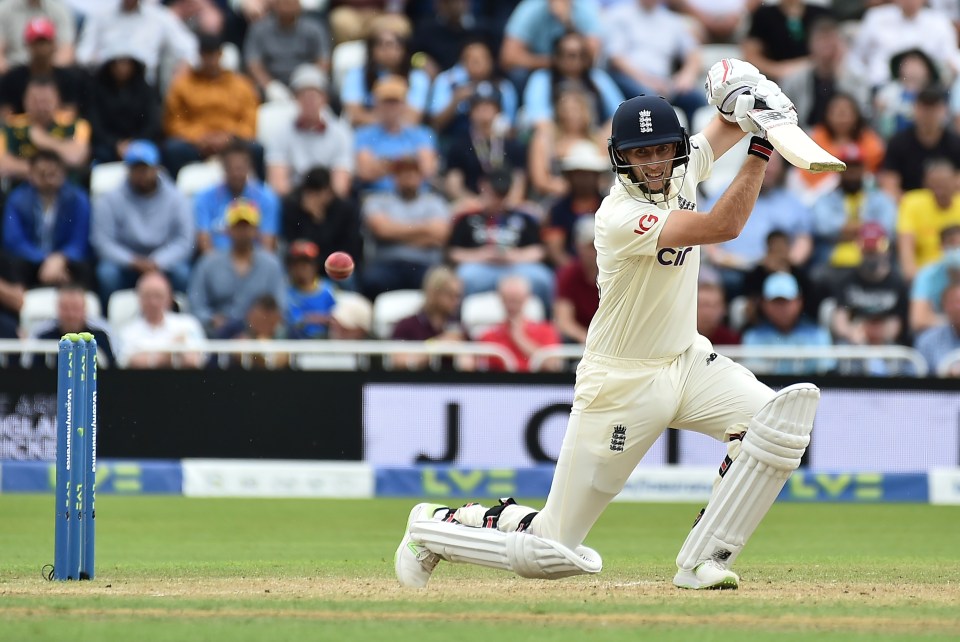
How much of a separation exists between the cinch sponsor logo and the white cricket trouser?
34 cm

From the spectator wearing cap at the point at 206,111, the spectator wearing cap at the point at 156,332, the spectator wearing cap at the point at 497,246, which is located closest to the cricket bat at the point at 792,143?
the spectator wearing cap at the point at 156,332

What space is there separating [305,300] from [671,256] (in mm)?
5683

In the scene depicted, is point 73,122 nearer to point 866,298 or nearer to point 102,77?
point 102,77

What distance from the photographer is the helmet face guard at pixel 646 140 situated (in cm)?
543

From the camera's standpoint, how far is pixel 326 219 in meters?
11.5

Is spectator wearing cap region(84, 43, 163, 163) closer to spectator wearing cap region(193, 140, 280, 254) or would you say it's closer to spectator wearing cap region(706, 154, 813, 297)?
spectator wearing cap region(193, 140, 280, 254)

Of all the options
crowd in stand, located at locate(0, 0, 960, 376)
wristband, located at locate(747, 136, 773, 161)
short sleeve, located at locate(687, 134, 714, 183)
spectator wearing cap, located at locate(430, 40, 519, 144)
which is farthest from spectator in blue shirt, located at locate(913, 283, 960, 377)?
wristband, located at locate(747, 136, 773, 161)

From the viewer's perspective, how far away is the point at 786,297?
10898 millimetres

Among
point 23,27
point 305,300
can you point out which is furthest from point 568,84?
point 23,27

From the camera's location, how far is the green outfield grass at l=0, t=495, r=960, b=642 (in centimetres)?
453

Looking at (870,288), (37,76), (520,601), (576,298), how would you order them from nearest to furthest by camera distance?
(520,601), (576,298), (870,288), (37,76)

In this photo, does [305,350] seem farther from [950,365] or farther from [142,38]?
[950,365]

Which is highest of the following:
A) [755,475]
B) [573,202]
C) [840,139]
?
[840,139]

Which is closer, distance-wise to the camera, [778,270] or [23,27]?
[778,270]
